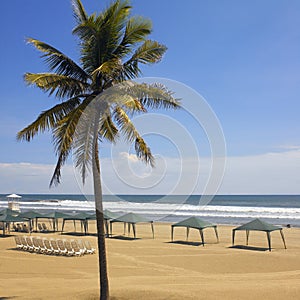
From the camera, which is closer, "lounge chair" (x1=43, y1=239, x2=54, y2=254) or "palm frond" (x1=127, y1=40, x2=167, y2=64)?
"palm frond" (x1=127, y1=40, x2=167, y2=64)

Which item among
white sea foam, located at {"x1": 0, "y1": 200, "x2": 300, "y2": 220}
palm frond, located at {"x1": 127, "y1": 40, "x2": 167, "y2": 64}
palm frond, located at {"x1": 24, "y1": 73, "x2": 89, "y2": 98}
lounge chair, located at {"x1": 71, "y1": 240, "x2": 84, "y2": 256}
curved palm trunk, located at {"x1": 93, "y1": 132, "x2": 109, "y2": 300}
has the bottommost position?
white sea foam, located at {"x1": 0, "y1": 200, "x2": 300, "y2": 220}

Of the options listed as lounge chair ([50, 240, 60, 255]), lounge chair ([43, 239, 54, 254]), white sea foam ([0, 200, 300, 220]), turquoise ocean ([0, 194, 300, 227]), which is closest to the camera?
lounge chair ([50, 240, 60, 255])

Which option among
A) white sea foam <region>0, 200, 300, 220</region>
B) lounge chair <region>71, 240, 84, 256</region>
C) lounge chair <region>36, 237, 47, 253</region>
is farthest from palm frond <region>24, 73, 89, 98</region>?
white sea foam <region>0, 200, 300, 220</region>

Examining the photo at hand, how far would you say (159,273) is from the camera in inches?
575

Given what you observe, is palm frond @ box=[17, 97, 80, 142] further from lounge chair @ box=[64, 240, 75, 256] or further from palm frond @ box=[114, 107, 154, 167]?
lounge chair @ box=[64, 240, 75, 256]

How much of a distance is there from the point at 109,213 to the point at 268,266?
41.9ft

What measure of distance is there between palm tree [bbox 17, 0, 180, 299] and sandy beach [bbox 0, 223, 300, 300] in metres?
2.48

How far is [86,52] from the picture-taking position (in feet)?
29.3

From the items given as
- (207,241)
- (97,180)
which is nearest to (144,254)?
(207,241)

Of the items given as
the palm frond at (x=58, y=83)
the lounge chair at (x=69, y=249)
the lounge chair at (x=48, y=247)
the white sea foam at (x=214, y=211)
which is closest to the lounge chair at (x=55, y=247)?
the lounge chair at (x=48, y=247)

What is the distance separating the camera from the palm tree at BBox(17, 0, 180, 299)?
27.8ft

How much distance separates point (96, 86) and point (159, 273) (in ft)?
27.4

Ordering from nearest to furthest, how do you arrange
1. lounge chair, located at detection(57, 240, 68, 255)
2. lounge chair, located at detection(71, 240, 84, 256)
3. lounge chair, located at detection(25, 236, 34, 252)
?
lounge chair, located at detection(71, 240, 84, 256) < lounge chair, located at detection(57, 240, 68, 255) < lounge chair, located at detection(25, 236, 34, 252)

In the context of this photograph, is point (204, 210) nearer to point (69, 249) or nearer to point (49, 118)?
point (69, 249)
